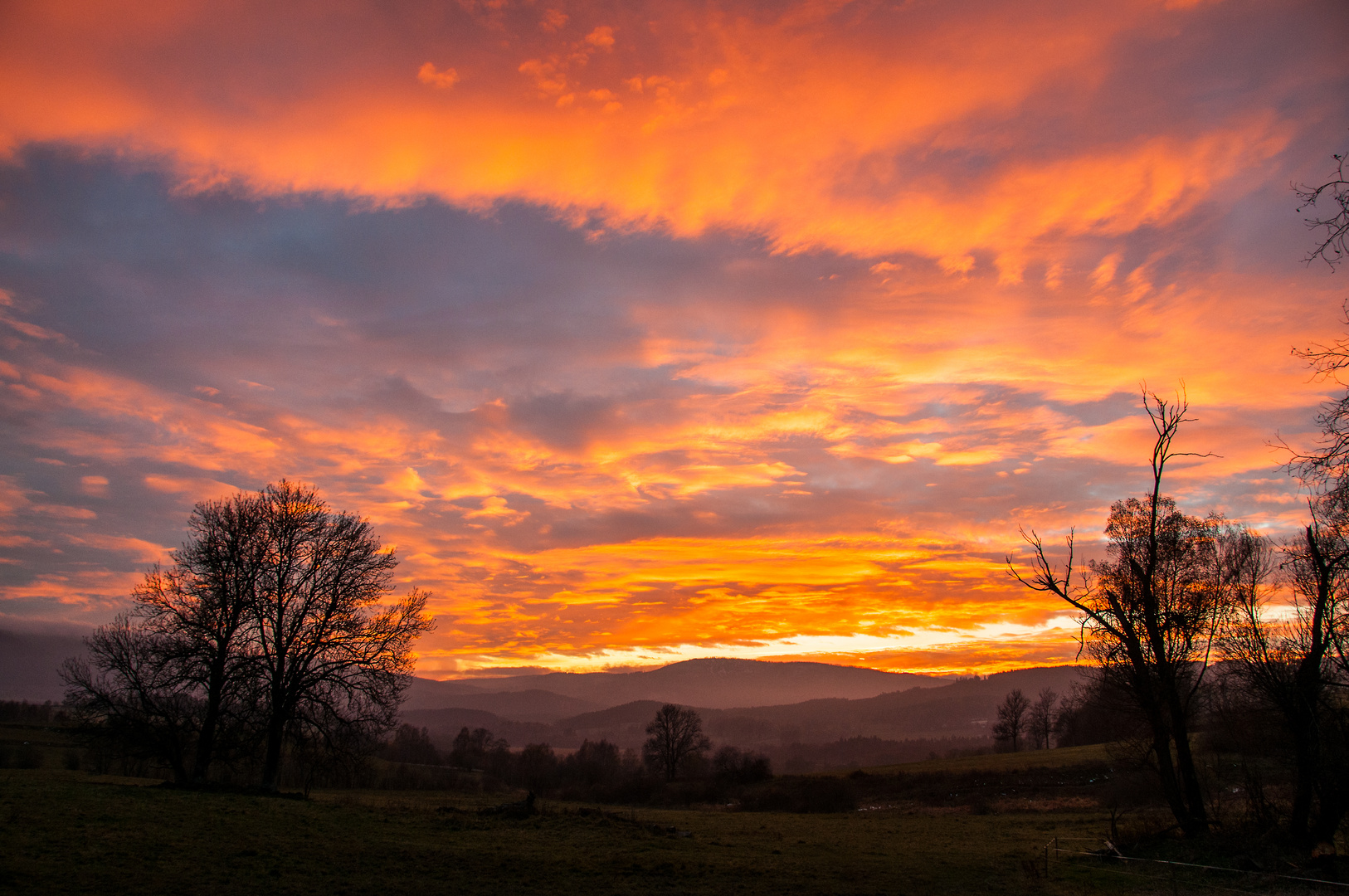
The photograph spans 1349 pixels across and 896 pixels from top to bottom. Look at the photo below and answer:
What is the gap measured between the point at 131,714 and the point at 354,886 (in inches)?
730

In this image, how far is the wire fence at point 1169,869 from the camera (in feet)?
51.8

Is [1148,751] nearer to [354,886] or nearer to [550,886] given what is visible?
[550,886]

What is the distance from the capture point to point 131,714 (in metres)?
26.9

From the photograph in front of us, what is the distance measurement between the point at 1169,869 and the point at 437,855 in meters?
20.4

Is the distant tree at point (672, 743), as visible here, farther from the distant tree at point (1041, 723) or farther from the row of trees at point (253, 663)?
the row of trees at point (253, 663)

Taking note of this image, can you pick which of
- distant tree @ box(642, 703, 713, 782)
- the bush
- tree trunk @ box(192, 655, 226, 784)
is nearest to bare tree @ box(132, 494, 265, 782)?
tree trunk @ box(192, 655, 226, 784)

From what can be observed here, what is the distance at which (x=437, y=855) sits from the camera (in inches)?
777

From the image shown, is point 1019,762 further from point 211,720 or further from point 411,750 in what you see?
point 411,750

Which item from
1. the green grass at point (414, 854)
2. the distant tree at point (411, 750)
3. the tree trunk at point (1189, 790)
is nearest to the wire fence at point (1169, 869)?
the green grass at point (414, 854)

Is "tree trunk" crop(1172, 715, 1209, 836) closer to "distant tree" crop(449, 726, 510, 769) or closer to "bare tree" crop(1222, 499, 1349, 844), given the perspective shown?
"bare tree" crop(1222, 499, 1349, 844)

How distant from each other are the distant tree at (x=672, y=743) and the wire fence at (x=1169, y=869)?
69244 millimetres

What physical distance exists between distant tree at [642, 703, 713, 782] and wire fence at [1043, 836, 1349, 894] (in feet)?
227

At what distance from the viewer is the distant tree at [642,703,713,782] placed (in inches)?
3445

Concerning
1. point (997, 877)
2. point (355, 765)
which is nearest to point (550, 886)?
point (997, 877)
